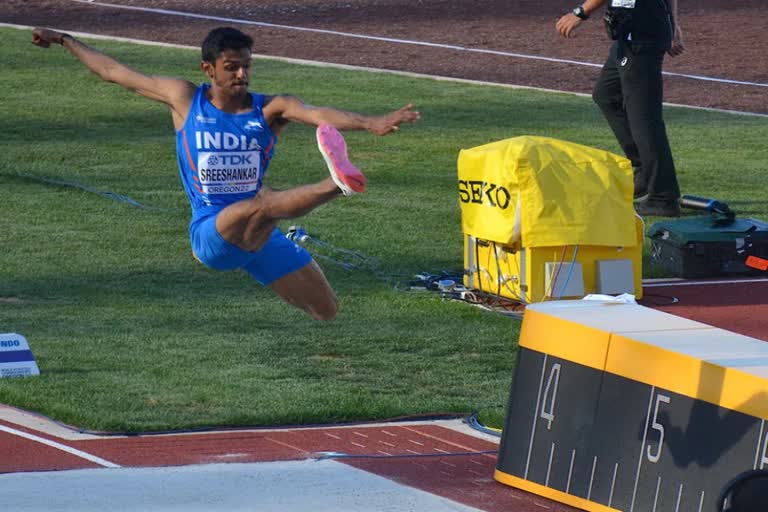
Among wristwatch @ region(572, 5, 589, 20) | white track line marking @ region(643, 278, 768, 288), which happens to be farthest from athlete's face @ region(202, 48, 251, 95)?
wristwatch @ region(572, 5, 589, 20)

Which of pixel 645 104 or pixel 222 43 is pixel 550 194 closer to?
pixel 645 104

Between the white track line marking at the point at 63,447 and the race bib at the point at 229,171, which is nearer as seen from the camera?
the white track line marking at the point at 63,447

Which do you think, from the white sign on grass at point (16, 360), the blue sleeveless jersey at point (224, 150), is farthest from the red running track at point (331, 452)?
the blue sleeveless jersey at point (224, 150)

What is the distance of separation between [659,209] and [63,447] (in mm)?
7218

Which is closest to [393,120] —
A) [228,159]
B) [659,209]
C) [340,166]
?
[340,166]

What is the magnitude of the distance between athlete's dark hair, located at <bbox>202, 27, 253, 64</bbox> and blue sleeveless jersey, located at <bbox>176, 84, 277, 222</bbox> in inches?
12.2

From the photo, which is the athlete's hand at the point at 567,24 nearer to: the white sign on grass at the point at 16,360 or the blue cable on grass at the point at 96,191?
the blue cable on grass at the point at 96,191

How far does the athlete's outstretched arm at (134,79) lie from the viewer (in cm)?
842

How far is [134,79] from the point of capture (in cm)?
850

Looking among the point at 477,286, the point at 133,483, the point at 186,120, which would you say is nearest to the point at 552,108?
the point at 477,286

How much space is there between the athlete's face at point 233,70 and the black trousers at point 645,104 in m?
6.02

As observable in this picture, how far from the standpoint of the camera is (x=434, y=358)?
33.1ft

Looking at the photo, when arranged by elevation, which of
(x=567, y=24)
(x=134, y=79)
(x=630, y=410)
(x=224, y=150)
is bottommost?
(x=630, y=410)

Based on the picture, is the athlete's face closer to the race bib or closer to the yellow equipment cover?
the race bib
